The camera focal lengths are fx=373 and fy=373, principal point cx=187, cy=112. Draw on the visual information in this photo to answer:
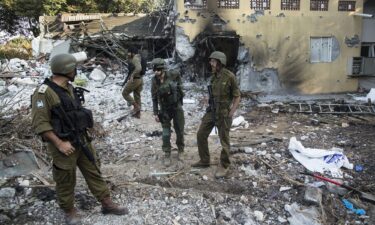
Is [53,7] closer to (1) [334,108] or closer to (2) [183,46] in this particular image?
(2) [183,46]

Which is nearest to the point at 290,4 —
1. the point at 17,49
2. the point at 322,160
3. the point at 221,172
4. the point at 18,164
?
the point at 322,160

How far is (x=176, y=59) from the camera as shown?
480 inches

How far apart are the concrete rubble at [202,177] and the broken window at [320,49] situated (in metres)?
2.99

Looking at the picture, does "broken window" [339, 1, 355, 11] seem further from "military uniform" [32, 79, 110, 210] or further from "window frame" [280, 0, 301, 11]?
"military uniform" [32, 79, 110, 210]

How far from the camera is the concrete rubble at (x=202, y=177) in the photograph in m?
4.59

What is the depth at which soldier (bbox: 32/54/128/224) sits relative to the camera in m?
3.55

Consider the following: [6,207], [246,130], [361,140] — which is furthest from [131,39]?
[6,207]

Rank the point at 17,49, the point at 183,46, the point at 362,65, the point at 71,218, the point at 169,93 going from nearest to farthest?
1. the point at 71,218
2. the point at 169,93
3. the point at 183,46
4. the point at 362,65
5. the point at 17,49

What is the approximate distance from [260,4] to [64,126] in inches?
363

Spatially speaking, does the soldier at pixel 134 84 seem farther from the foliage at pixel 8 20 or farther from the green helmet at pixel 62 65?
the foliage at pixel 8 20

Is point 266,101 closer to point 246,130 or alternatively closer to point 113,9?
point 246,130

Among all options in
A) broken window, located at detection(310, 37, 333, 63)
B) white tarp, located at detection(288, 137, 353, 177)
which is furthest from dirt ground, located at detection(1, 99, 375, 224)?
broken window, located at detection(310, 37, 333, 63)

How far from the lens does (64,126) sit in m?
3.68

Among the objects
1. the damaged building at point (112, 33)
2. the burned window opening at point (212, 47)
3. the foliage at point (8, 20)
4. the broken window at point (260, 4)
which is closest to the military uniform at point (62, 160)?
the burned window opening at point (212, 47)
